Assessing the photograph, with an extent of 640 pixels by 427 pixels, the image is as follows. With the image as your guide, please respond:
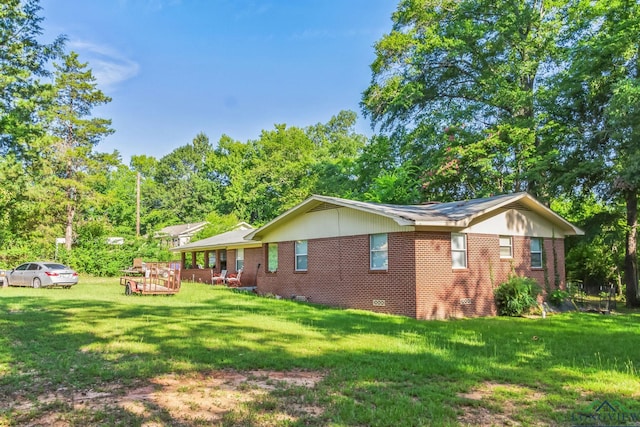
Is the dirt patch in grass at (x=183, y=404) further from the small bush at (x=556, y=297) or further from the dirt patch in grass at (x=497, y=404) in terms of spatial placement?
the small bush at (x=556, y=297)

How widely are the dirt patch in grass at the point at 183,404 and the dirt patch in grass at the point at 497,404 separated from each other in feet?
5.53

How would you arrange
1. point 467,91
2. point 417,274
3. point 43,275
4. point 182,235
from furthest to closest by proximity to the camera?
point 182,235 < point 467,91 < point 43,275 < point 417,274

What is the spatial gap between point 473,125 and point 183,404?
24.7 m

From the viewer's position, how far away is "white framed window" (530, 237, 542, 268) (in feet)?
58.8

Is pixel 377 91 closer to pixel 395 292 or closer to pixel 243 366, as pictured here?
pixel 395 292

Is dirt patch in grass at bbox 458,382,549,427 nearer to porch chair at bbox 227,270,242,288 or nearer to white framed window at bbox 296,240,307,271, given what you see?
white framed window at bbox 296,240,307,271

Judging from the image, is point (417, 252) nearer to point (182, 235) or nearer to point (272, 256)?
point (272, 256)

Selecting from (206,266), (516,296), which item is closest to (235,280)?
(206,266)

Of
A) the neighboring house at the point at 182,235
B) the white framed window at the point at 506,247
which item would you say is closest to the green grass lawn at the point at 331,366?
the white framed window at the point at 506,247

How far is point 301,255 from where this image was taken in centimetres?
1930

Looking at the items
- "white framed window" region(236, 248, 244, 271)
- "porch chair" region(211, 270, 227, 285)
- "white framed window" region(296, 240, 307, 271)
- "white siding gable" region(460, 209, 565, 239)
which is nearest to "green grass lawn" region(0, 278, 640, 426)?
"white siding gable" region(460, 209, 565, 239)

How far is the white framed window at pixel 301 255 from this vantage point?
62.6 ft

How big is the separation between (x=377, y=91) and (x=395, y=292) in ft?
53.7

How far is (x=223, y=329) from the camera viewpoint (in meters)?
10.9
